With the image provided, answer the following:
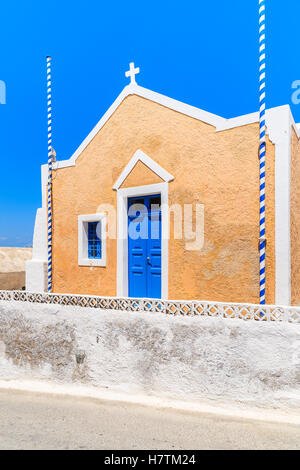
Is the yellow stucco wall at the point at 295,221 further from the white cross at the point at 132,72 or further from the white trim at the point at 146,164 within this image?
the white cross at the point at 132,72

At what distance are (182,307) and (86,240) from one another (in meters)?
4.00

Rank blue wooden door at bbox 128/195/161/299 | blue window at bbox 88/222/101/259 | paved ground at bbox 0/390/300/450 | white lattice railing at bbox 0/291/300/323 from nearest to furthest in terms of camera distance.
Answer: paved ground at bbox 0/390/300/450, white lattice railing at bbox 0/291/300/323, blue wooden door at bbox 128/195/161/299, blue window at bbox 88/222/101/259

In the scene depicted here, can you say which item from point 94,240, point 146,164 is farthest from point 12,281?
point 146,164

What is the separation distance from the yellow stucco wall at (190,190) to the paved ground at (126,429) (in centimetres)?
246

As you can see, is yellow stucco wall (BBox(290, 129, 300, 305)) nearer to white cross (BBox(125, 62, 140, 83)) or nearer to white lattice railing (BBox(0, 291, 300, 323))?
white lattice railing (BBox(0, 291, 300, 323))

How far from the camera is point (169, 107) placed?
22.6ft

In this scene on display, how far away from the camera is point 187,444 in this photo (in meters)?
3.37

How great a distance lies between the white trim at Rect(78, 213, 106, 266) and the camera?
7.64 m

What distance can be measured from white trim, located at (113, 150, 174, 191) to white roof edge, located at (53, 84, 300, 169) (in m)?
1.15

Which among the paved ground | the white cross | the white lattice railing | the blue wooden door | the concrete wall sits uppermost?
the white cross

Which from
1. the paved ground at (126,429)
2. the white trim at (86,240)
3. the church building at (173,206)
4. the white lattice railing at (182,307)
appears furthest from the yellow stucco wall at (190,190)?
the paved ground at (126,429)

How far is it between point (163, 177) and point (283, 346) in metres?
4.00

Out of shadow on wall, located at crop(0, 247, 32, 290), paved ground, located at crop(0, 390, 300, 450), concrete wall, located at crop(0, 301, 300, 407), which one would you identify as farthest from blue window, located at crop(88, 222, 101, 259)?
shadow on wall, located at crop(0, 247, 32, 290)

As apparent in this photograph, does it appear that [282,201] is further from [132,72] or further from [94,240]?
[132,72]
